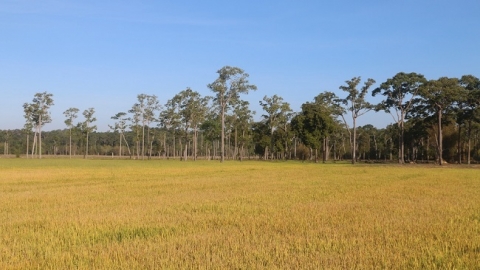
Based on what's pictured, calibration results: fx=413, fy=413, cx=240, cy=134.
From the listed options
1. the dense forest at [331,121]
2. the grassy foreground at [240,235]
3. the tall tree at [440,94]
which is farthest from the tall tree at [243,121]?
the grassy foreground at [240,235]

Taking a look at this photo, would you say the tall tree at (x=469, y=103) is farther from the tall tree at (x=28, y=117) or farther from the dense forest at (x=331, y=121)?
the tall tree at (x=28, y=117)

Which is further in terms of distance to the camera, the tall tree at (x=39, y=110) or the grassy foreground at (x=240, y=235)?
the tall tree at (x=39, y=110)

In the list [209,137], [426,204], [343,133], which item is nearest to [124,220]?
[426,204]

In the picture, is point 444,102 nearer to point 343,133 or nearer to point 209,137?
point 209,137

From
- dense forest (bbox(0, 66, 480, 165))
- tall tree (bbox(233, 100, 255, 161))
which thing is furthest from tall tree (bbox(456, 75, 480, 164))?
tall tree (bbox(233, 100, 255, 161))

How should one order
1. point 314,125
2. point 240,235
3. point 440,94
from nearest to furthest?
point 240,235 → point 440,94 → point 314,125

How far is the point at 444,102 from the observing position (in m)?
61.9

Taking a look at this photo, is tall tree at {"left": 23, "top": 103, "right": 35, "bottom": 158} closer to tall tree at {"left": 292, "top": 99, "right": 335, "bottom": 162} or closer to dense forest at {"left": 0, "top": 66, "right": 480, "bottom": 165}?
dense forest at {"left": 0, "top": 66, "right": 480, "bottom": 165}

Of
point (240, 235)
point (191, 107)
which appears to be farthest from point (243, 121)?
point (240, 235)

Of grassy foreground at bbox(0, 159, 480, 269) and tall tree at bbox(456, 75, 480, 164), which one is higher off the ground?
tall tree at bbox(456, 75, 480, 164)

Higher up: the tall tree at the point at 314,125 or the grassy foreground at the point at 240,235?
the tall tree at the point at 314,125

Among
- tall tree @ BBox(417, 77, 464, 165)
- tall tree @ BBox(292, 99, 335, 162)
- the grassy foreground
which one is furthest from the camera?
tall tree @ BBox(292, 99, 335, 162)

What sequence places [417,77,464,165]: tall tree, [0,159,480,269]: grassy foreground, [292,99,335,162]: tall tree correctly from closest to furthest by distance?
[0,159,480,269]: grassy foreground → [417,77,464,165]: tall tree → [292,99,335,162]: tall tree

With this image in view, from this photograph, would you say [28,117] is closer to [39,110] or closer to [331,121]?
[39,110]
